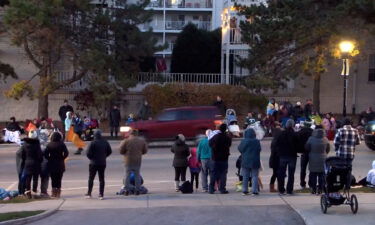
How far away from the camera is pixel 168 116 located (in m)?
28.3

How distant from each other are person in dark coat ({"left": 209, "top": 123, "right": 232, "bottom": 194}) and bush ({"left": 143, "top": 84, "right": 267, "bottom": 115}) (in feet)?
69.8

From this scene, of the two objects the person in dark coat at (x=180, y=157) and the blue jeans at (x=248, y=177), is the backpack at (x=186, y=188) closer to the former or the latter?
the person in dark coat at (x=180, y=157)

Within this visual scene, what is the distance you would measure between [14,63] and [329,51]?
17.3 m

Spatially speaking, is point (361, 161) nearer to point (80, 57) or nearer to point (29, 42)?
point (80, 57)

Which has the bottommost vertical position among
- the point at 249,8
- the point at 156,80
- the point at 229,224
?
the point at 229,224

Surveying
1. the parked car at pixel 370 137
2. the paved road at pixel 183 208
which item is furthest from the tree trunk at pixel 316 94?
the paved road at pixel 183 208

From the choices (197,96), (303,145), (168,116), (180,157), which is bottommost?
(180,157)

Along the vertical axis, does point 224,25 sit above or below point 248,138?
above

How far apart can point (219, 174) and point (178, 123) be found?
1197 centimetres

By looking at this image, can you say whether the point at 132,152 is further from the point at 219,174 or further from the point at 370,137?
the point at 370,137

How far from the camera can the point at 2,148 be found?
28.5 meters

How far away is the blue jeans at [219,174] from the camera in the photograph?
15.9 meters

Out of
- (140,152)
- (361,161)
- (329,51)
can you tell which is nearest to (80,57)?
(329,51)

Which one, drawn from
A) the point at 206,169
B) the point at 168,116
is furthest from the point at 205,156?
the point at 168,116
